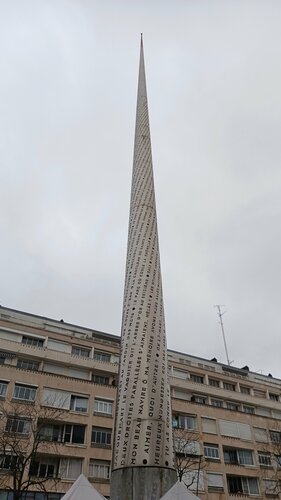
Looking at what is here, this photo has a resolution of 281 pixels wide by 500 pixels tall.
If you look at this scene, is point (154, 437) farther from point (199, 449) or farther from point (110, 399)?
point (199, 449)

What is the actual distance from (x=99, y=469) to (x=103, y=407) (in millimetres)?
4170

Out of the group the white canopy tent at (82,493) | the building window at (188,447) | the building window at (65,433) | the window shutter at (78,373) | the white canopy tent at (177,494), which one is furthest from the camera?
the window shutter at (78,373)

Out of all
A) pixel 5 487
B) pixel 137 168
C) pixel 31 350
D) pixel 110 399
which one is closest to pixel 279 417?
pixel 110 399

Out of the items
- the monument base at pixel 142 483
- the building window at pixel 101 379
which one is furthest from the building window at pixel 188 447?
the monument base at pixel 142 483

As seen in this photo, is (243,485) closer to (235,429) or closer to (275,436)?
(235,429)

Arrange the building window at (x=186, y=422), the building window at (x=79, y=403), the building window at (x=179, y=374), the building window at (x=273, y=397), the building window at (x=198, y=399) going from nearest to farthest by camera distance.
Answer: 1. the building window at (x=79, y=403)
2. the building window at (x=186, y=422)
3. the building window at (x=198, y=399)
4. the building window at (x=179, y=374)
5. the building window at (x=273, y=397)

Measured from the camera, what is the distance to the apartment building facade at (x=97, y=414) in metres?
28.5

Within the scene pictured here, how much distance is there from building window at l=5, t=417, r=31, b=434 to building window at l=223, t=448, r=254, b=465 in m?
17.5

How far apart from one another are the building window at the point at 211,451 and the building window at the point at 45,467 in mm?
12361

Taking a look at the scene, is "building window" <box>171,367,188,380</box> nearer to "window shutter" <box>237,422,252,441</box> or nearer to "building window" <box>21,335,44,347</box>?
"window shutter" <box>237,422,252,441</box>

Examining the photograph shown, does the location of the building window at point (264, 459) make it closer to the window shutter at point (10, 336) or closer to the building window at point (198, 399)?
the building window at point (198, 399)

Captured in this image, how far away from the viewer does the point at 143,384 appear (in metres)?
8.89

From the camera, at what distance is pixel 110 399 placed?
32.8m

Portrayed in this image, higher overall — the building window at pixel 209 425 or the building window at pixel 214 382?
the building window at pixel 214 382
